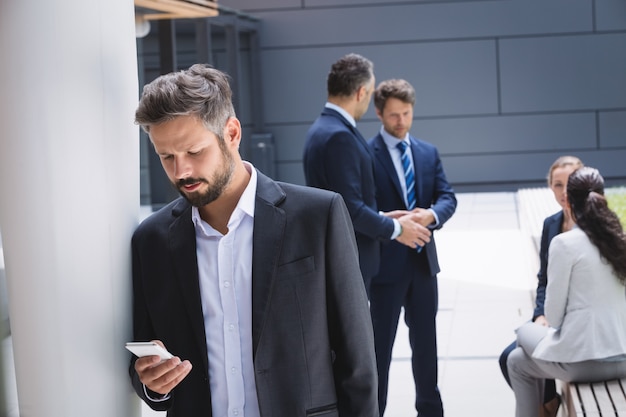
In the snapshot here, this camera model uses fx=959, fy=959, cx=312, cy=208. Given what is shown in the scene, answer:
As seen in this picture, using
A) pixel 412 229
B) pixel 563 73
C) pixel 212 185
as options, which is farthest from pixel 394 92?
pixel 563 73

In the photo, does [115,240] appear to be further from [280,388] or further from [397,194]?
[397,194]

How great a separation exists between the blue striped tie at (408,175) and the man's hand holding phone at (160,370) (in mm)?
3245

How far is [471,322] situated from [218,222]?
5.49 meters

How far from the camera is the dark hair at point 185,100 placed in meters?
1.97

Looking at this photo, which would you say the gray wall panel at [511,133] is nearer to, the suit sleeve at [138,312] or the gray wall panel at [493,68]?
the gray wall panel at [493,68]

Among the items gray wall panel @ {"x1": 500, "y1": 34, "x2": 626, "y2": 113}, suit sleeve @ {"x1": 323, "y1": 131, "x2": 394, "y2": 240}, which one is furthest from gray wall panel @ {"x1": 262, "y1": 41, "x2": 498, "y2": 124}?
suit sleeve @ {"x1": 323, "y1": 131, "x2": 394, "y2": 240}

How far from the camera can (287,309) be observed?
2.11 meters

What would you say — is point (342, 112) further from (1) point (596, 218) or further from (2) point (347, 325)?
(2) point (347, 325)

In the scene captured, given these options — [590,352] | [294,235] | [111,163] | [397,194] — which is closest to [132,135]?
[111,163]

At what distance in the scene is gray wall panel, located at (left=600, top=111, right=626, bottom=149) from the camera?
15328 millimetres

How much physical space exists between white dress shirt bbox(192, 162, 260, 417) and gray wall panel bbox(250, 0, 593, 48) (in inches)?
548

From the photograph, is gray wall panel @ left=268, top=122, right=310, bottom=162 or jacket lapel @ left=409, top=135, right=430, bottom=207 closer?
jacket lapel @ left=409, top=135, right=430, bottom=207

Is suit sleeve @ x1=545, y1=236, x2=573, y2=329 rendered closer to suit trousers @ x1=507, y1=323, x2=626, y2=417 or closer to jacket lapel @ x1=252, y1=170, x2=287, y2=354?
suit trousers @ x1=507, y1=323, x2=626, y2=417

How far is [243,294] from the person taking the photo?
2.12 metres
